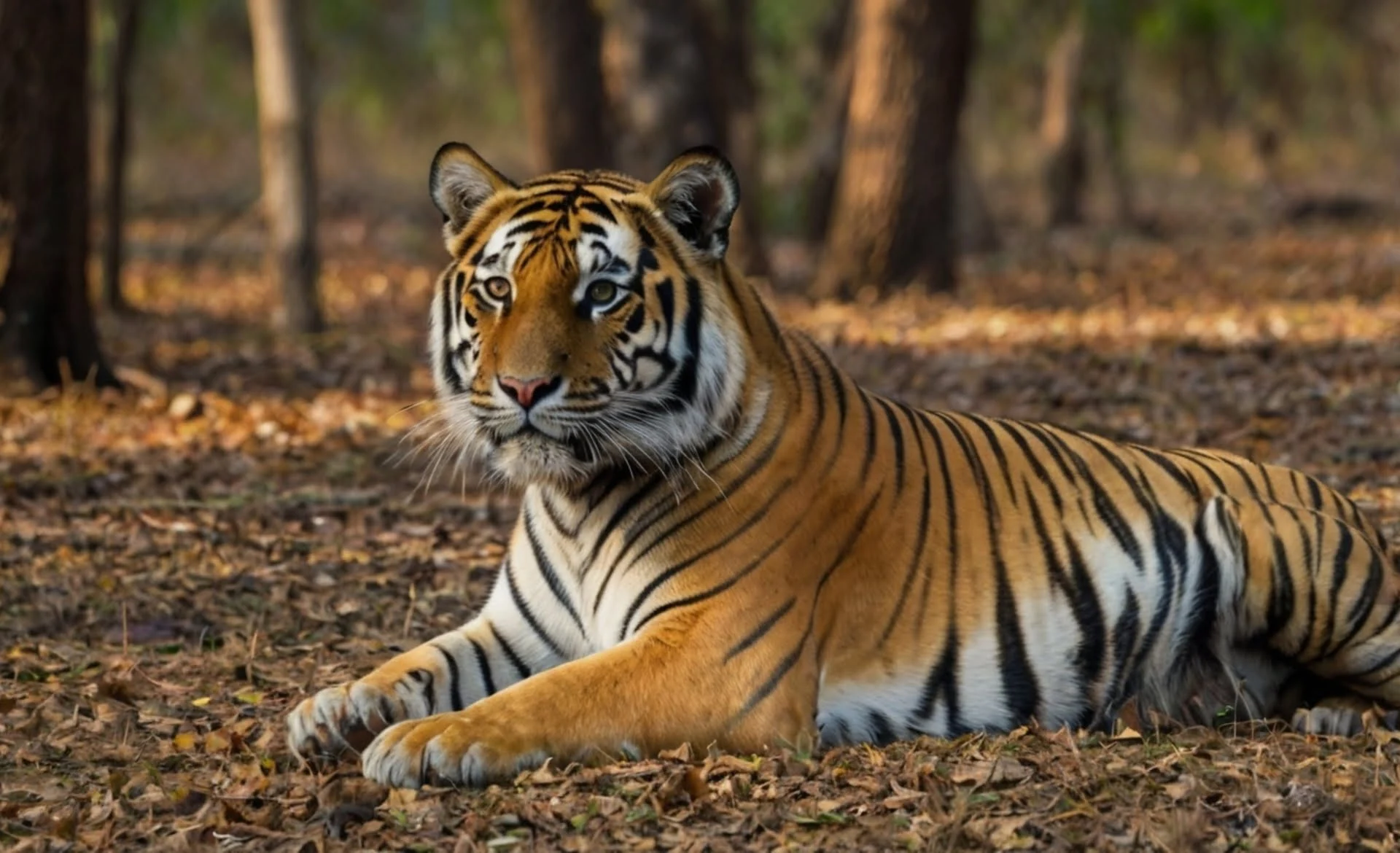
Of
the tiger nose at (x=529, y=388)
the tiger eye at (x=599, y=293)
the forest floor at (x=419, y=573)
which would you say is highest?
the tiger eye at (x=599, y=293)

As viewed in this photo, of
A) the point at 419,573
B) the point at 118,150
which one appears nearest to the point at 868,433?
the point at 419,573

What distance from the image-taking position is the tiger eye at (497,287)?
150 inches

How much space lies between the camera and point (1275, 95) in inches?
931

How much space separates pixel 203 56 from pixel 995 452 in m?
21.3

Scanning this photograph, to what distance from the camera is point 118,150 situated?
1106 centimetres

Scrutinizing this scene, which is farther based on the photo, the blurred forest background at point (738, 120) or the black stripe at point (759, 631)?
the blurred forest background at point (738, 120)

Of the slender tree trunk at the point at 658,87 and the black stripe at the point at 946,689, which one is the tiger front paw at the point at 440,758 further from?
the slender tree trunk at the point at 658,87

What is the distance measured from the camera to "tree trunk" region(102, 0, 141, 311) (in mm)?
10633

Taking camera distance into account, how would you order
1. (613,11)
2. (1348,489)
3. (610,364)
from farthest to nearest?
(613,11)
(1348,489)
(610,364)

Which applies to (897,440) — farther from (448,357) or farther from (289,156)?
(289,156)

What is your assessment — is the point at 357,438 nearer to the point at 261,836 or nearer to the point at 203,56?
the point at 261,836

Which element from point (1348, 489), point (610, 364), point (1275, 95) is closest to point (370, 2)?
point (1275, 95)

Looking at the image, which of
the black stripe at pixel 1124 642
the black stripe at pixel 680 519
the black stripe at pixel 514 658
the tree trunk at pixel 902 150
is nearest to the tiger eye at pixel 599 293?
the black stripe at pixel 680 519

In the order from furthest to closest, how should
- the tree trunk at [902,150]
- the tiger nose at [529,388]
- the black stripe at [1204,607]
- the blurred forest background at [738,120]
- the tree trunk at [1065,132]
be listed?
the tree trunk at [1065,132]
the tree trunk at [902,150]
the blurred forest background at [738,120]
the black stripe at [1204,607]
the tiger nose at [529,388]
